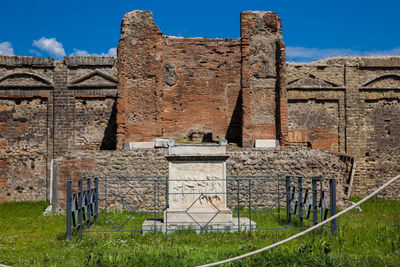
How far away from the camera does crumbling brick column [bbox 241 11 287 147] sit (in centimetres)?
1319

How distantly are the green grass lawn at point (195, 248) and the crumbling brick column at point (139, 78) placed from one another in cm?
552

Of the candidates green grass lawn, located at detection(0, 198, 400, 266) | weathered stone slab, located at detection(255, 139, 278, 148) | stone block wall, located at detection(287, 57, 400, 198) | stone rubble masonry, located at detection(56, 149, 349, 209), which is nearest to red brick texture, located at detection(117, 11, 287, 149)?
weathered stone slab, located at detection(255, 139, 278, 148)

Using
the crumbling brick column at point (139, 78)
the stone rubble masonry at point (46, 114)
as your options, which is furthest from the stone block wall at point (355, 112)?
the stone rubble masonry at point (46, 114)

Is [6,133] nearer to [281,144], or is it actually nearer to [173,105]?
[173,105]

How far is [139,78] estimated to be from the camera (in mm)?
13188

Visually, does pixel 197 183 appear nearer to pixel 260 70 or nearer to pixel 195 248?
pixel 195 248

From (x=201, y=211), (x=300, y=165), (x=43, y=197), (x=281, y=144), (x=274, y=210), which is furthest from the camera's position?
(x=43, y=197)

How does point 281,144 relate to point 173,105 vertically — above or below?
below

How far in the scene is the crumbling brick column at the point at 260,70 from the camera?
13188 mm

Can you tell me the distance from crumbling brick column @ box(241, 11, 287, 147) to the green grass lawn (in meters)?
5.75

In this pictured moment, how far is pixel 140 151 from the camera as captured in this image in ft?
36.4

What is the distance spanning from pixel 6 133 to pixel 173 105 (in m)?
6.87

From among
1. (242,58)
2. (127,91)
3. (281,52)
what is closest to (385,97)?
(281,52)

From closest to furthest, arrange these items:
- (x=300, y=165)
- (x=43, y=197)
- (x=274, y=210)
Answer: (x=274, y=210) < (x=300, y=165) < (x=43, y=197)
